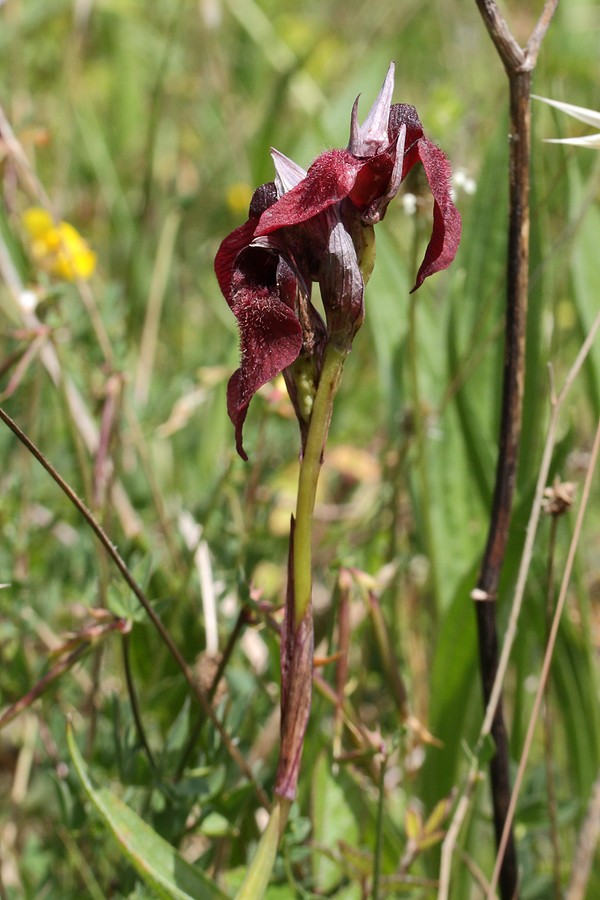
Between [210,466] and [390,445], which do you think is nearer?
[390,445]

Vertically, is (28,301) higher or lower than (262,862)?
higher

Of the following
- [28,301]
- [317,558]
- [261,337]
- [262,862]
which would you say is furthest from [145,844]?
[317,558]

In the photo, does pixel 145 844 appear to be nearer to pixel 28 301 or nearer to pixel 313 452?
pixel 313 452

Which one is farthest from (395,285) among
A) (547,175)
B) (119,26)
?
(119,26)

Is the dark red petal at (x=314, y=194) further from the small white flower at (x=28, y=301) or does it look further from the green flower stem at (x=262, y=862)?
the small white flower at (x=28, y=301)

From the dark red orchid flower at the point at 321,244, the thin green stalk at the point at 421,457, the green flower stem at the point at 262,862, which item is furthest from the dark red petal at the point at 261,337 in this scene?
the thin green stalk at the point at 421,457

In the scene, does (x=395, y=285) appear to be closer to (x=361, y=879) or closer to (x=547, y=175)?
(x=547, y=175)

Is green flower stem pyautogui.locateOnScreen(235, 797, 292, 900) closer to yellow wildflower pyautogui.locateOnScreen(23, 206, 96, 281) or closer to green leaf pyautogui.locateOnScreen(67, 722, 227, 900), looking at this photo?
green leaf pyautogui.locateOnScreen(67, 722, 227, 900)
